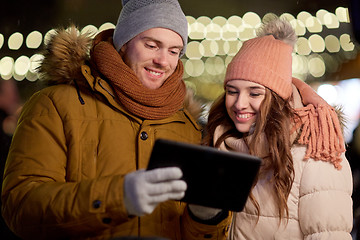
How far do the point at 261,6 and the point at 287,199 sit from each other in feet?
15.2

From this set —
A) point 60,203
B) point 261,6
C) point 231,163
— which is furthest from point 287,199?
point 261,6

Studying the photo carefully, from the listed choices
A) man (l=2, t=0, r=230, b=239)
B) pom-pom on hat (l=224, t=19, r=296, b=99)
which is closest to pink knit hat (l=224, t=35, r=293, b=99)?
pom-pom on hat (l=224, t=19, r=296, b=99)

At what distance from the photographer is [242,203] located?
159 cm

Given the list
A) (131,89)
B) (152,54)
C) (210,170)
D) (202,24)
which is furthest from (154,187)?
(202,24)

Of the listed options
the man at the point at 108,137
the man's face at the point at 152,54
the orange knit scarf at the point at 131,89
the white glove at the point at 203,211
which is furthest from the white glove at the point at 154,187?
the man's face at the point at 152,54

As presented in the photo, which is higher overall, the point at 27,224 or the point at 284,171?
the point at 284,171

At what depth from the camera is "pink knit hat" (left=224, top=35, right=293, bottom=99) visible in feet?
7.28

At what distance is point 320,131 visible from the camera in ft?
7.07

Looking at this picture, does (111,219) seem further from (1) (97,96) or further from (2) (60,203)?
(1) (97,96)

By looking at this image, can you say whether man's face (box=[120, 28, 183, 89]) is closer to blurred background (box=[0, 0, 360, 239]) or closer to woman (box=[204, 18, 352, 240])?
woman (box=[204, 18, 352, 240])

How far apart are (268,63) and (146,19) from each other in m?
0.62

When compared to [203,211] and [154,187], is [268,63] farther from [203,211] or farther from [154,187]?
[154,187]

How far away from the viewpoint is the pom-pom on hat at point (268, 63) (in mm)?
2221

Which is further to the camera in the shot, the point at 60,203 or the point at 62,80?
the point at 62,80
